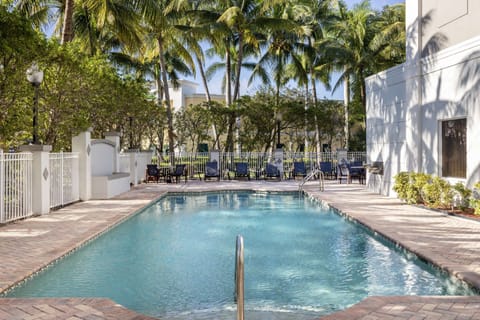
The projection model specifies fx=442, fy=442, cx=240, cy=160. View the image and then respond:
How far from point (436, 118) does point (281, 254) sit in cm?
660

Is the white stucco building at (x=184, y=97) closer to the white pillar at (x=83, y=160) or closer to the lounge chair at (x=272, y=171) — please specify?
the lounge chair at (x=272, y=171)

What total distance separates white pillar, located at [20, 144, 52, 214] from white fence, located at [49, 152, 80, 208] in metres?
0.74

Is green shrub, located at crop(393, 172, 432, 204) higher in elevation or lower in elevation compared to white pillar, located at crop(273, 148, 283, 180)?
lower

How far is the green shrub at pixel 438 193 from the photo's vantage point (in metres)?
10.5

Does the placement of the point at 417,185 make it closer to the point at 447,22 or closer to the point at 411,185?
the point at 411,185

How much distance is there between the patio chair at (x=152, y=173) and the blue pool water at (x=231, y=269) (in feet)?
32.5

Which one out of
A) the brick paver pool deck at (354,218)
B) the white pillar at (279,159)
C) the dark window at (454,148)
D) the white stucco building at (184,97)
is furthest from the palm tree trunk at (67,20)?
the white stucco building at (184,97)

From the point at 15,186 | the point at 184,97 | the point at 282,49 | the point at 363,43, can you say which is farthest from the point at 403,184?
the point at 184,97

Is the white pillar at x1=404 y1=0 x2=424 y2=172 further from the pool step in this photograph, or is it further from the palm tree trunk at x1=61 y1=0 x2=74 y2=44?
the palm tree trunk at x1=61 y1=0 x2=74 y2=44

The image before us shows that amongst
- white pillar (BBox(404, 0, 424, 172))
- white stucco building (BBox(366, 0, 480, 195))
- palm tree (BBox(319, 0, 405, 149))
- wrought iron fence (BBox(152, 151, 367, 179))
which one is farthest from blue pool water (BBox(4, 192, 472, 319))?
palm tree (BBox(319, 0, 405, 149))

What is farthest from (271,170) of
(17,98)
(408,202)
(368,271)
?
(368,271)

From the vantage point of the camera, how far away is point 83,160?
13469 mm

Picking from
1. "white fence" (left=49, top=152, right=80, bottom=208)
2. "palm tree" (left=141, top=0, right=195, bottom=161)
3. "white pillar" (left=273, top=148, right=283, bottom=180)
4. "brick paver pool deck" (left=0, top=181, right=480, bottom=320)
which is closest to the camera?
"brick paver pool deck" (left=0, top=181, right=480, bottom=320)

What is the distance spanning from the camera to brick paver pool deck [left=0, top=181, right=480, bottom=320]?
4.28m
